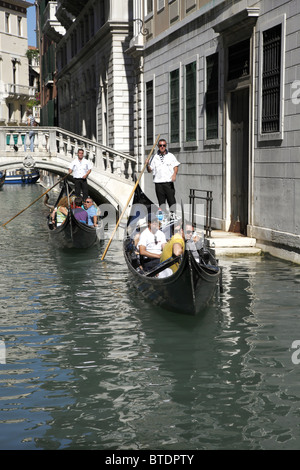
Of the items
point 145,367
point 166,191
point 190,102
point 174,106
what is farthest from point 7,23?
point 145,367

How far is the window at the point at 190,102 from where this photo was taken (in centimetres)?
1512

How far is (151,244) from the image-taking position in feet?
31.1

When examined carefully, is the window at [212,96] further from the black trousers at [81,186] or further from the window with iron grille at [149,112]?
the window with iron grille at [149,112]

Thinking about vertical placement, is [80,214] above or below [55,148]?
below

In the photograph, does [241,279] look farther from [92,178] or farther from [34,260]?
[92,178]

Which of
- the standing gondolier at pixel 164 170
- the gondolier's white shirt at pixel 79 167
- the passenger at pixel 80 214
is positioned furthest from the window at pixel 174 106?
the standing gondolier at pixel 164 170

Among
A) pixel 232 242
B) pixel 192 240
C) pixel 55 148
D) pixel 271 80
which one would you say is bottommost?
pixel 232 242

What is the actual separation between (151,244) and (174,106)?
7656 millimetres

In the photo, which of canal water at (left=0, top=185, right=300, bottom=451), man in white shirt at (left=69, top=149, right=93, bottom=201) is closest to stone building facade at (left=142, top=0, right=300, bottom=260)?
canal water at (left=0, top=185, right=300, bottom=451)

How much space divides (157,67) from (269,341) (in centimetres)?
1196

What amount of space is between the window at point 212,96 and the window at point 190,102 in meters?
0.78

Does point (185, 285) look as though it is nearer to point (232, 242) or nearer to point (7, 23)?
point (232, 242)

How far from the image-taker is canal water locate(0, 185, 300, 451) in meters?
4.85
